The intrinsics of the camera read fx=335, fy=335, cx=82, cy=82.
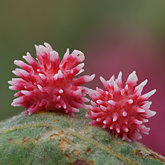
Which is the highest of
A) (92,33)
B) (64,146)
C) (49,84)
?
(92,33)

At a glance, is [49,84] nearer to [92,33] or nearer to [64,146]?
[64,146]

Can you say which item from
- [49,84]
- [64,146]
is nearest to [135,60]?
[49,84]

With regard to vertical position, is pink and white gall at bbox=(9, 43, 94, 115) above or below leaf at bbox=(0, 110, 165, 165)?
above

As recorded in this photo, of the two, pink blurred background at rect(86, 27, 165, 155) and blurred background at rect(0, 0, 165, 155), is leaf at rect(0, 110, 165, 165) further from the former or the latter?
blurred background at rect(0, 0, 165, 155)

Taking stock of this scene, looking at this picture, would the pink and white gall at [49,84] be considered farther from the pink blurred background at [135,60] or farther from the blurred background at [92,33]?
the blurred background at [92,33]

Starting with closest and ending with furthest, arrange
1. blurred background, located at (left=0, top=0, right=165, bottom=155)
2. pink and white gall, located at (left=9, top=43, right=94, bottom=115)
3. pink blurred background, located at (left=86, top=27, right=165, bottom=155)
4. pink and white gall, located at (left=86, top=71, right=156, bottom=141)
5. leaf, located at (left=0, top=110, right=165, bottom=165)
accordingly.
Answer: leaf, located at (left=0, top=110, right=165, bottom=165) < pink and white gall, located at (left=86, top=71, right=156, bottom=141) < pink and white gall, located at (left=9, top=43, right=94, bottom=115) < pink blurred background, located at (left=86, top=27, right=165, bottom=155) < blurred background, located at (left=0, top=0, right=165, bottom=155)

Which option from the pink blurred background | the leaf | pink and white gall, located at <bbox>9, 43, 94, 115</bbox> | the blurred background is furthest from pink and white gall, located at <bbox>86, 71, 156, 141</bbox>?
the blurred background

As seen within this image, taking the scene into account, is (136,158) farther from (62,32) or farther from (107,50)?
(62,32)
